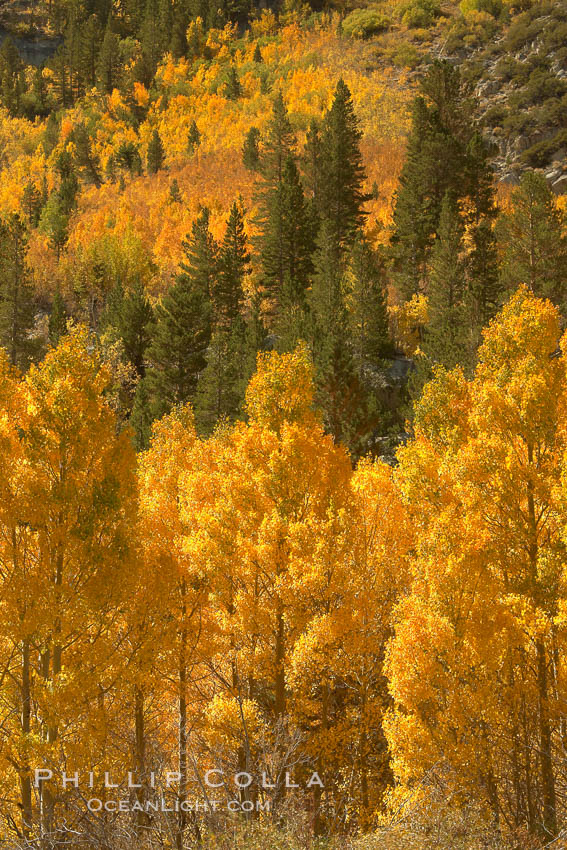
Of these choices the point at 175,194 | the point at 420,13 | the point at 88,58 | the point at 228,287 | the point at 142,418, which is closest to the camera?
the point at 142,418

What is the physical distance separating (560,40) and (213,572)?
107874mm

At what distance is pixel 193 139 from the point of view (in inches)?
3479

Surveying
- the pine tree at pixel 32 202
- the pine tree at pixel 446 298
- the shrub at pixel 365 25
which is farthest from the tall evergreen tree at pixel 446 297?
the shrub at pixel 365 25

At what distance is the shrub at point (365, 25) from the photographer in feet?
372

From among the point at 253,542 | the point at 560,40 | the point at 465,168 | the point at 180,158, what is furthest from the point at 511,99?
the point at 253,542

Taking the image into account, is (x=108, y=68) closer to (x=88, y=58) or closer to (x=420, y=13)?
(x=88, y=58)

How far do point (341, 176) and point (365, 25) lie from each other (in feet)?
282

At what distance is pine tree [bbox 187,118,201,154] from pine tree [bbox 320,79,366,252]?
42761 mm

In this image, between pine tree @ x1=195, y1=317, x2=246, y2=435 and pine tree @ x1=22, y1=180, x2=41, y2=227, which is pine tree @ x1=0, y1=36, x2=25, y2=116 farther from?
pine tree @ x1=195, y1=317, x2=246, y2=435

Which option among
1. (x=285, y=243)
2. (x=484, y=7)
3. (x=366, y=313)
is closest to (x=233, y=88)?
(x=484, y=7)

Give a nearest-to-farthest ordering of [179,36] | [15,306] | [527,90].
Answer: [15,306] → [527,90] → [179,36]

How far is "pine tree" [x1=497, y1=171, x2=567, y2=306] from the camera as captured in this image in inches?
1221

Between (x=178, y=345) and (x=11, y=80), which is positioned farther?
(x=11, y=80)

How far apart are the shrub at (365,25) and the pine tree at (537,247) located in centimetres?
9760
